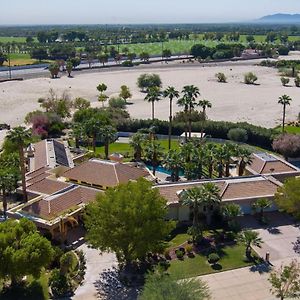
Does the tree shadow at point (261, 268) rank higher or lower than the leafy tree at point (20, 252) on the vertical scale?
lower

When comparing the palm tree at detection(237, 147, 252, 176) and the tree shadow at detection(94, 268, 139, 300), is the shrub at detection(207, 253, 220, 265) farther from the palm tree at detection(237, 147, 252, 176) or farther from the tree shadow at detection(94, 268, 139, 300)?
the palm tree at detection(237, 147, 252, 176)

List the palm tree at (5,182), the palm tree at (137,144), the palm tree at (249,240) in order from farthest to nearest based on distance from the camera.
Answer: the palm tree at (137,144) → the palm tree at (5,182) → the palm tree at (249,240)

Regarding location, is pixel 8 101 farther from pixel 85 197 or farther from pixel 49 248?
pixel 49 248

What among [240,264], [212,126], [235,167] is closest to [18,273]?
[240,264]

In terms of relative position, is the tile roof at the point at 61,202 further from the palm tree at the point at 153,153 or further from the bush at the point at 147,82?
the bush at the point at 147,82

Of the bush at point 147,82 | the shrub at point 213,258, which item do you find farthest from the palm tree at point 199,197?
the bush at point 147,82
